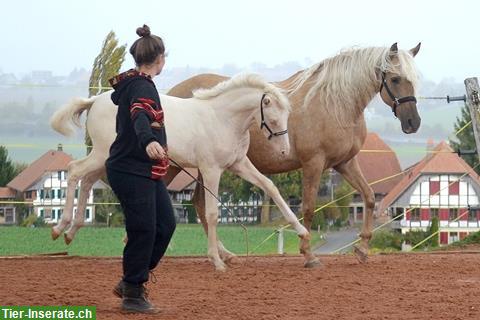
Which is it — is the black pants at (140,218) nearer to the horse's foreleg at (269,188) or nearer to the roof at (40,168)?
the horse's foreleg at (269,188)

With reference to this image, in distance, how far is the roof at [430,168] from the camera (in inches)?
659

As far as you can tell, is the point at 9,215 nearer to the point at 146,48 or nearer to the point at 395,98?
the point at 395,98

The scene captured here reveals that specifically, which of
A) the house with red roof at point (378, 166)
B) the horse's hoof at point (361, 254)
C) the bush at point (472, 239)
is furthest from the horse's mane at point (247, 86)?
the house with red roof at point (378, 166)

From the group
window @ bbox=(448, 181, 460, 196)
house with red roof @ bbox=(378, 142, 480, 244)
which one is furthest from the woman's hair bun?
window @ bbox=(448, 181, 460, 196)

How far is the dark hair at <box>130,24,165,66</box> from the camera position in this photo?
6570 millimetres

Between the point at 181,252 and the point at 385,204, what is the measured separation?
5.16 metres

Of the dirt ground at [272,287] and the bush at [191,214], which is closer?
the dirt ground at [272,287]

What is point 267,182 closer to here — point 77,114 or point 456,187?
point 77,114

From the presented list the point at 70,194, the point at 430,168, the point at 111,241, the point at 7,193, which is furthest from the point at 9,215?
the point at 430,168

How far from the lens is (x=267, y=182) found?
948 centimetres

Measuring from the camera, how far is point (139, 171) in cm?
652

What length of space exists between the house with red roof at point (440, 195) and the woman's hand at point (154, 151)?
358 inches

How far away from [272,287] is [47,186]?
546cm

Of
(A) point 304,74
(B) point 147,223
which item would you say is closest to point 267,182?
(A) point 304,74
